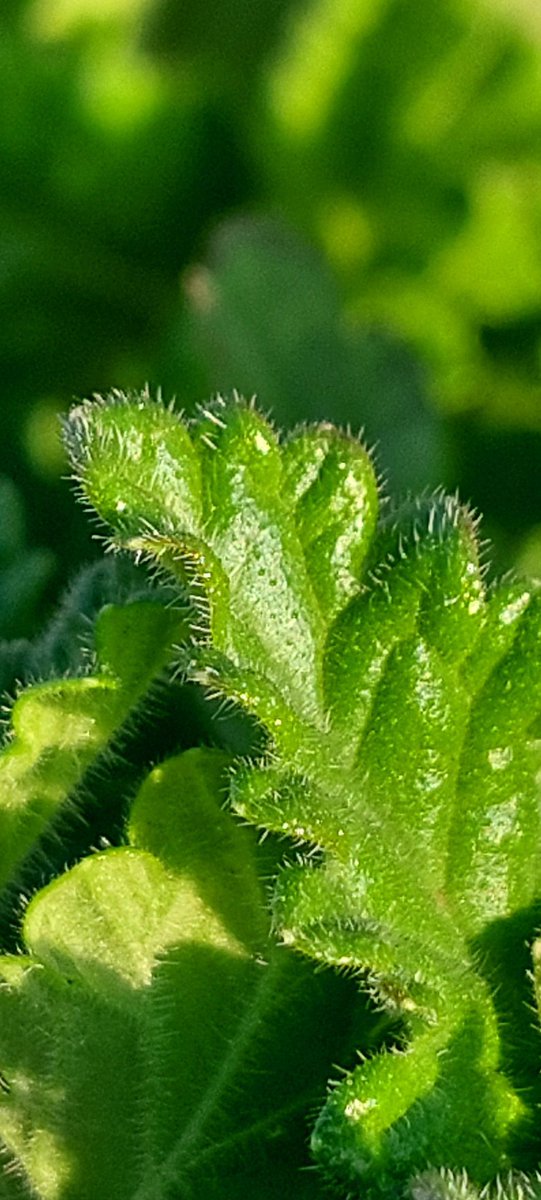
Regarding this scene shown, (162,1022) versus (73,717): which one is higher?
(73,717)

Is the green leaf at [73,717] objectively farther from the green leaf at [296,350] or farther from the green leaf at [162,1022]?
the green leaf at [296,350]

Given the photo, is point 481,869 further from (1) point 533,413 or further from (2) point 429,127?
(2) point 429,127

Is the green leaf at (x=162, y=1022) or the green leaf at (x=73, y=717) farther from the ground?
the green leaf at (x=73, y=717)

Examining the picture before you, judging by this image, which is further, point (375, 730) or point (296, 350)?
point (296, 350)

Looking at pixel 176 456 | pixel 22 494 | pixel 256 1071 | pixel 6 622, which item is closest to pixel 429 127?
pixel 22 494

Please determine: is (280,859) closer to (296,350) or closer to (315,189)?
(296,350)

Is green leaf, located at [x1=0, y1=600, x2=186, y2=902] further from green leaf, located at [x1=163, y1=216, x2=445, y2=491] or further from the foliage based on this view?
green leaf, located at [x1=163, y1=216, x2=445, y2=491]

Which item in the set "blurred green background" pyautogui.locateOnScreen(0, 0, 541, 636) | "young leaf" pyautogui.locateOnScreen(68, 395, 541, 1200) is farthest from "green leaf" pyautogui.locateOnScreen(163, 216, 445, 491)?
"young leaf" pyautogui.locateOnScreen(68, 395, 541, 1200)

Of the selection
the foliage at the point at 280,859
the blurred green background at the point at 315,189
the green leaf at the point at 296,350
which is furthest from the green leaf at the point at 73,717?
the blurred green background at the point at 315,189

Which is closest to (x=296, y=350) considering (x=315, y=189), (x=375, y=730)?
(x=315, y=189)
